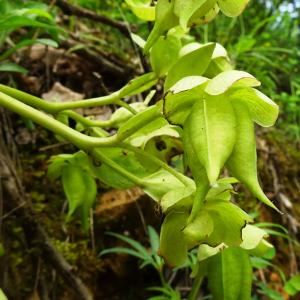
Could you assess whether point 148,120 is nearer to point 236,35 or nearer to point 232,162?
point 232,162

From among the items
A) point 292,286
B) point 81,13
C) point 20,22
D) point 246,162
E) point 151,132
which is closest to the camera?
point 246,162

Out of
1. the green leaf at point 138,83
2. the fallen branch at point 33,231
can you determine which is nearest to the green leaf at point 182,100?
the green leaf at point 138,83

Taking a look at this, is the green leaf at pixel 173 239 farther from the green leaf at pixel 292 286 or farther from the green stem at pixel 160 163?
the green leaf at pixel 292 286

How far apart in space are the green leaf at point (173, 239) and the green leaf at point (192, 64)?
16cm

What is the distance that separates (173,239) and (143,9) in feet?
1.16

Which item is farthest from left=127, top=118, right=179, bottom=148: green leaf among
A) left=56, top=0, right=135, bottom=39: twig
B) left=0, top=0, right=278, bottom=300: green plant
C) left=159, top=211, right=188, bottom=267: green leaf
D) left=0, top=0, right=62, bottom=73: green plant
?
left=56, top=0, right=135, bottom=39: twig

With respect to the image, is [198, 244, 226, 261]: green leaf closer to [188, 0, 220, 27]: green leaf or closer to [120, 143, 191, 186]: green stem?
[120, 143, 191, 186]: green stem

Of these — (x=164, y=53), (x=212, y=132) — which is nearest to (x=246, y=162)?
(x=212, y=132)

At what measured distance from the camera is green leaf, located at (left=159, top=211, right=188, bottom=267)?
2.04ft

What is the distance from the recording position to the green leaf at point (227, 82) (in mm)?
522

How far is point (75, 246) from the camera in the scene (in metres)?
1.09

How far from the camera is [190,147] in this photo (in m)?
0.54

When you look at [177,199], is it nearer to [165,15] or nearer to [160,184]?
[160,184]

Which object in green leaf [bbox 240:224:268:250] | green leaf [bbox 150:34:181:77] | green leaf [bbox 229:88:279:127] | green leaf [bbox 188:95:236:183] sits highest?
green leaf [bbox 229:88:279:127]
